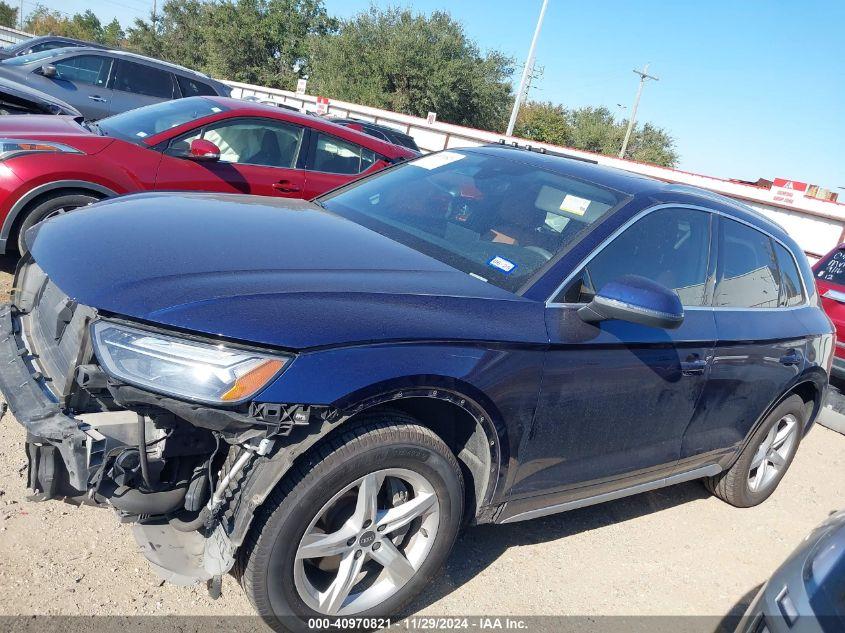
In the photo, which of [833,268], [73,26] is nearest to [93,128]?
[833,268]

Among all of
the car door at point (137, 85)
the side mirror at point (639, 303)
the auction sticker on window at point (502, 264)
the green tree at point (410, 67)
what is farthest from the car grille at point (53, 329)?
the green tree at point (410, 67)

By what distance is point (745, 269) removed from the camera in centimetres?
369

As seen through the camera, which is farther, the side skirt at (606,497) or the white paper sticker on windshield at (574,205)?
the white paper sticker on windshield at (574,205)

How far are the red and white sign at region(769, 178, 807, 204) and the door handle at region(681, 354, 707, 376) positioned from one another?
15.9 meters

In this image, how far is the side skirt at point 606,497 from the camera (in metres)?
2.90

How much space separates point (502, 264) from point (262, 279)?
1.05 metres

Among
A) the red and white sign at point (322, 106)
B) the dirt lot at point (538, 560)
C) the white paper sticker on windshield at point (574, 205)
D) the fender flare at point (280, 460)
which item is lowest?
the dirt lot at point (538, 560)

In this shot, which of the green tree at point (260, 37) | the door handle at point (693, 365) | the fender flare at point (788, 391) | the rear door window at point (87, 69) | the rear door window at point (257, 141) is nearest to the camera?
the door handle at point (693, 365)

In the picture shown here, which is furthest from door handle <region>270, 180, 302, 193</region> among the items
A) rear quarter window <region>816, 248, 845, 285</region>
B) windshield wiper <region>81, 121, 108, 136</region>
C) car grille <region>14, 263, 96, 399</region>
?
rear quarter window <region>816, 248, 845, 285</region>

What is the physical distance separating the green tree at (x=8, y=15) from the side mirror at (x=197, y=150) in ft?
304

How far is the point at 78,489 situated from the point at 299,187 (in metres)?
4.54

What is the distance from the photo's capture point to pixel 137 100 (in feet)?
36.1

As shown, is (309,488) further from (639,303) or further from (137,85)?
(137,85)

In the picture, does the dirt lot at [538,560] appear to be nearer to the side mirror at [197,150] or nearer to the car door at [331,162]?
the side mirror at [197,150]
